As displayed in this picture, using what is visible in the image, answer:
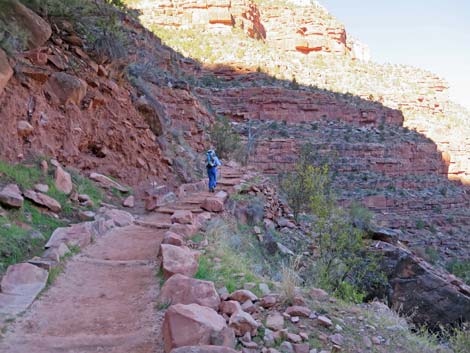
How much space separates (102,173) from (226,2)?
197ft

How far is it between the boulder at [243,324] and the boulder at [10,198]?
3.86m

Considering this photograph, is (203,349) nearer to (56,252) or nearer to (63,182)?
(56,252)

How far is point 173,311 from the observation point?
3572 millimetres

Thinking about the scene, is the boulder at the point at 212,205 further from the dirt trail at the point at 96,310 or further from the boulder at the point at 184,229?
Result: the dirt trail at the point at 96,310

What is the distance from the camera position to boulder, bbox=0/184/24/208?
19.5ft

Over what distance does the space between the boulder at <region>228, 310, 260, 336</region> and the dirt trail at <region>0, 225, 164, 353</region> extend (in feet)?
2.10

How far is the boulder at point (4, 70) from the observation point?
7195 millimetres

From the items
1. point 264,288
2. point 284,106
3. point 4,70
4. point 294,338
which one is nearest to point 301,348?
point 294,338

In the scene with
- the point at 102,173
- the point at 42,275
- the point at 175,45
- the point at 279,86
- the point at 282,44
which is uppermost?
the point at 282,44

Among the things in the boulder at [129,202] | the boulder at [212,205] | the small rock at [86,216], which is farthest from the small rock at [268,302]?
the boulder at [129,202]

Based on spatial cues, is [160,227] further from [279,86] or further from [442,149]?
[442,149]

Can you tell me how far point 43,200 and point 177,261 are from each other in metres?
2.87

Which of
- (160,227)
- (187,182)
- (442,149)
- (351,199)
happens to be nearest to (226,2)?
(442,149)

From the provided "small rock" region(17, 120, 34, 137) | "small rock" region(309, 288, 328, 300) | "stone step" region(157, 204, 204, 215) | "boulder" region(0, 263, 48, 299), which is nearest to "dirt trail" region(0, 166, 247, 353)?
"boulder" region(0, 263, 48, 299)
